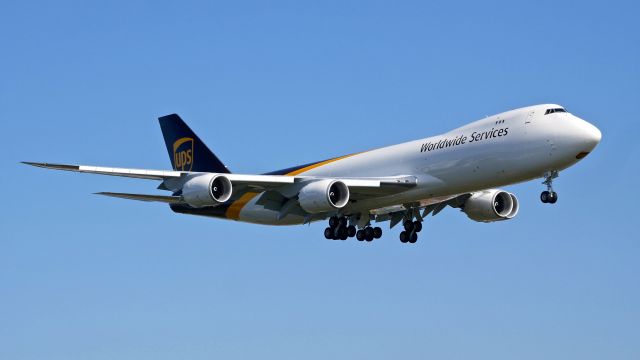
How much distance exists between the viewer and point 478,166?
→ 46.8 m

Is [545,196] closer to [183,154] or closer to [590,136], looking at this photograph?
[590,136]

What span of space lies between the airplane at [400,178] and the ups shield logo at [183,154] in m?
0.10

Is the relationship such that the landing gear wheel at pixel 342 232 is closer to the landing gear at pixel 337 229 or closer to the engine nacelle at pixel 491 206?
the landing gear at pixel 337 229

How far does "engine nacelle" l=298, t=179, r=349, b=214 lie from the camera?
1943 inches

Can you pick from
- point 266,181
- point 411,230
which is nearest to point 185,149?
point 266,181

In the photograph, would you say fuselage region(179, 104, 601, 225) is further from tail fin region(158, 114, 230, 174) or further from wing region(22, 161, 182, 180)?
tail fin region(158, 114, 230, 174)

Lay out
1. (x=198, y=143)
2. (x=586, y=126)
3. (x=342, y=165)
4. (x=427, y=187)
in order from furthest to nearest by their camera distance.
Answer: (x=198, y=143), (x=342, y=165), (x=427, y=187), (x=586, y=126)

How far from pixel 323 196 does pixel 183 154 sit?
1368cm

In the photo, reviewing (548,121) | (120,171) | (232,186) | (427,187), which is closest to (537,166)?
(548,121)

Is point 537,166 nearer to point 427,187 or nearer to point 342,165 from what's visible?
point 427,187

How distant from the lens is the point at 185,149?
60.3m

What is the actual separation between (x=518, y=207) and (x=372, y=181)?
30.7 ft

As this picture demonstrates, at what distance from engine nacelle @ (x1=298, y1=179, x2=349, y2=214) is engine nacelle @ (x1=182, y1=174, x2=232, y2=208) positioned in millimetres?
3551

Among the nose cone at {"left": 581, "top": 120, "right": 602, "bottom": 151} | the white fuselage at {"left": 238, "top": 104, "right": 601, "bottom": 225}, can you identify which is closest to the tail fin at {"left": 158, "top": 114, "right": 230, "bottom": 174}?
the white fuselage at {"left": 238, "top": 104, "right": 601, "bottom": 225}
